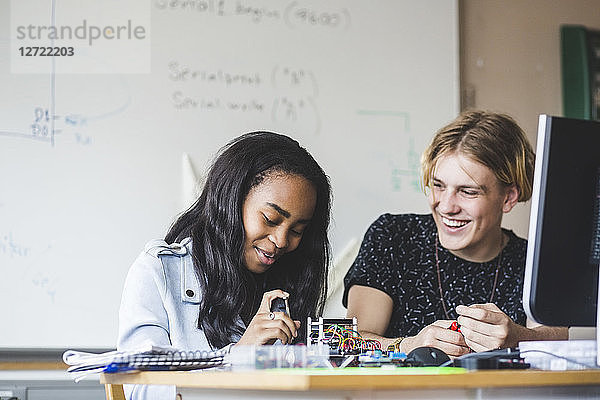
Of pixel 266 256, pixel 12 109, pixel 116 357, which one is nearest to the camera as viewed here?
pixel 116 357

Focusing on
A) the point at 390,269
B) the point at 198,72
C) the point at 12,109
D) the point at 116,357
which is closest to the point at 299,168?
the point at 390,269

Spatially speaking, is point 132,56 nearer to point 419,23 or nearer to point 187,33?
point 187,33

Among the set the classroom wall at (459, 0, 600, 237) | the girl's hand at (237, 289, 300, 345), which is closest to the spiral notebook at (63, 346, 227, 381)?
the girl's hand at (237, 289, 300, 345)

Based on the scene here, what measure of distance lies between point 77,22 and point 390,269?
1.19m

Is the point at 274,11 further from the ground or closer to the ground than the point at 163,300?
further from the ground

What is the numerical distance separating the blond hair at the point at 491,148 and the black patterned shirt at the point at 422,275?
0.46 feet

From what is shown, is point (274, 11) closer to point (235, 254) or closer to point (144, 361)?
point (235, 254)

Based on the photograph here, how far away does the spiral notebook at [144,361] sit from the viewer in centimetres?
104

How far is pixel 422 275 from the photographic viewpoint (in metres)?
1.98

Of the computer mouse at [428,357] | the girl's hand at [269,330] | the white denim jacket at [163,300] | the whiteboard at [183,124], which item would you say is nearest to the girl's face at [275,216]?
the white denim jacket at [163,300]

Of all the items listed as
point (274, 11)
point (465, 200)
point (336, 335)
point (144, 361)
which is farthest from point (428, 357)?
point (274, 11)

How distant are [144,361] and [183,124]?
1478 millimetres

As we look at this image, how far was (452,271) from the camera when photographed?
1.98 meters

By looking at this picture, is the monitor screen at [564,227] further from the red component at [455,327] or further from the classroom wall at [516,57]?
the classroom wall at [516,57]
